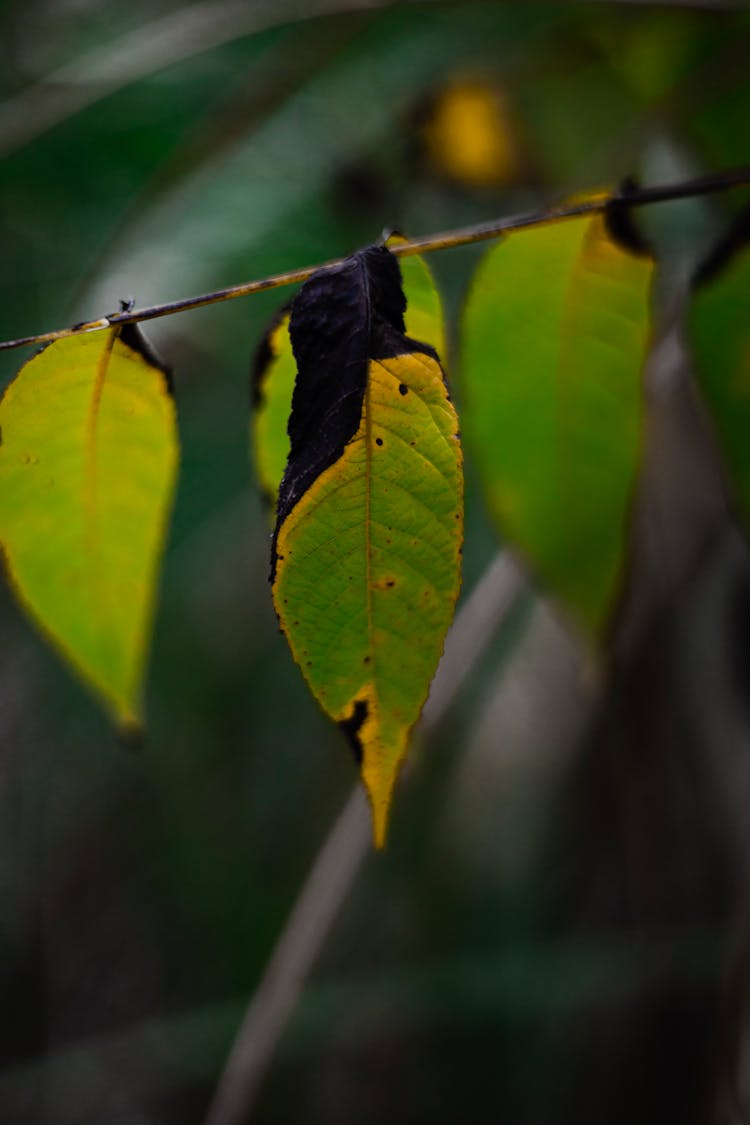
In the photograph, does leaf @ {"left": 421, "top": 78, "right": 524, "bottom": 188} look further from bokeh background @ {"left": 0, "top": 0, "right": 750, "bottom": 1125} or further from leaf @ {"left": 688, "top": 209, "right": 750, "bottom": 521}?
leaf @ {"left": 688, "top": 209, "right": 750, "bottom": 521}

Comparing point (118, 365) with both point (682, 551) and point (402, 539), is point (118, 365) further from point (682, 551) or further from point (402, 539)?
point (682, 551)

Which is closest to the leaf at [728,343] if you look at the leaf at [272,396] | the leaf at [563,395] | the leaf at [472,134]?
the leaf at [563,395]

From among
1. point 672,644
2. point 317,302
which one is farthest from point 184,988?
point 317,302

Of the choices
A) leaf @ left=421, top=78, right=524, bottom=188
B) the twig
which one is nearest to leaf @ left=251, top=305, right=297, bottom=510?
the twig

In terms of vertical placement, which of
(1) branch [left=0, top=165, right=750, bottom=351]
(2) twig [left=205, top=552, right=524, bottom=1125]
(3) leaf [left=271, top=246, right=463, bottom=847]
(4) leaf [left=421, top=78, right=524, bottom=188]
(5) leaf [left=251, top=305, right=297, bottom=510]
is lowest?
(2) twig [left=205, top=552, right=524, bottom=1125]

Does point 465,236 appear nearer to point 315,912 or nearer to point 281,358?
point 281,358

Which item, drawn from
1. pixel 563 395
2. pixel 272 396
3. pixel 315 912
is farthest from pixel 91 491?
pixel 315 912

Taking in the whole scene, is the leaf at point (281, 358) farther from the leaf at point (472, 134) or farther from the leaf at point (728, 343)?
the leaf at point (472, 134)
